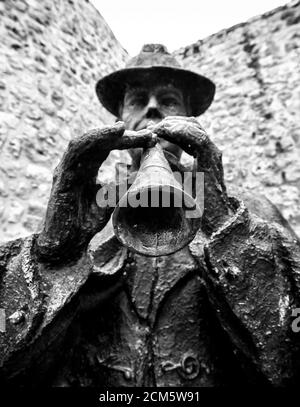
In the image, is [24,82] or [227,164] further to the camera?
[227,164]

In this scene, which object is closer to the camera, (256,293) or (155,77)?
(256,293)

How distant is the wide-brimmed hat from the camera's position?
1713mm

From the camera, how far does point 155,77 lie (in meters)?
1.71

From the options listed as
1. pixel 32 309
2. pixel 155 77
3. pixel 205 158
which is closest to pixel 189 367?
pixel 32 309

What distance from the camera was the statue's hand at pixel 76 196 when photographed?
1015mm

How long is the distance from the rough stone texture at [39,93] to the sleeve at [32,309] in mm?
1256

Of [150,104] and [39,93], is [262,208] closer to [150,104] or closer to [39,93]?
[150,104]

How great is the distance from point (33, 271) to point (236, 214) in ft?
1.61

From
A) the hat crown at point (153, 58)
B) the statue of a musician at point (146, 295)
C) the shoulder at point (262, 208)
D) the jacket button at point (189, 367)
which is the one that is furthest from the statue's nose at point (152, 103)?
the jacket button at point (189, 367)

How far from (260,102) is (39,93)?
1587 millimetres

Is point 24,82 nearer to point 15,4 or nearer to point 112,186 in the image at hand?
point 15,4

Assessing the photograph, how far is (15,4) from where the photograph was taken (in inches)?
113

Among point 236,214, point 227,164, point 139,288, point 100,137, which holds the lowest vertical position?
point 139,288
